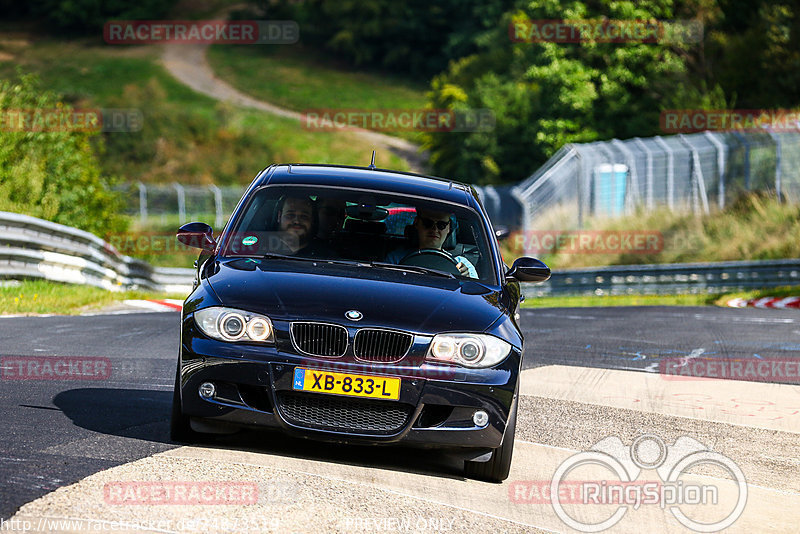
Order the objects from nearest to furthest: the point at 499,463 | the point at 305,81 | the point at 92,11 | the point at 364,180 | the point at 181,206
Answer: the point at 499,463 < the point at 364,180 < the point at 181,206 < the point at 305,81 < the point at 92,11

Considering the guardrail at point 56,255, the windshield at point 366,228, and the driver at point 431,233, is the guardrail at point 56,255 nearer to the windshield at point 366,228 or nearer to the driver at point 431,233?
the windshield at point 366,228

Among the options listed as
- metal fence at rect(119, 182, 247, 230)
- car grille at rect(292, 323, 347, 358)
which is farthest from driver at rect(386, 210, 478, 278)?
metal fence at rect(119, 182, 247, 230)

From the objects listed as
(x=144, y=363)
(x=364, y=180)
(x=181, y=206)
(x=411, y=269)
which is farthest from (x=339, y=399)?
(x=181, y=206)

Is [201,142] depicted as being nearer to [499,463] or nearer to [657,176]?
[657,176]

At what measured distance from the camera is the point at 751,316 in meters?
17.8

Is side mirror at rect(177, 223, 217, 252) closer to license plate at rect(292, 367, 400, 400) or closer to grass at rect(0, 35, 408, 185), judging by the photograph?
license plate at rect(292, 367, 400, 400)

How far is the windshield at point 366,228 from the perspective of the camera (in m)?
7.21

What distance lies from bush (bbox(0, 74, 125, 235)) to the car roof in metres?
14.0

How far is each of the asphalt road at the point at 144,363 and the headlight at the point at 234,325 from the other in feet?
2.32

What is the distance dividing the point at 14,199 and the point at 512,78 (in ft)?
164

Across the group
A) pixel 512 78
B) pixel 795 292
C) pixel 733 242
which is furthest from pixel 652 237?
pixel 512 78

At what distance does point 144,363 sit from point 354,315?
4478mm

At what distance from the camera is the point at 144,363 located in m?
10.1

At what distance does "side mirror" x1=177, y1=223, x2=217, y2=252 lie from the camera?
731 cm
